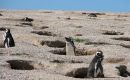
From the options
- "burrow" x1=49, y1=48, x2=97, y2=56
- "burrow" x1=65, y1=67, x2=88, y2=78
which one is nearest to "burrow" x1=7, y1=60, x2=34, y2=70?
"burrow" x1=65, y1=67, x2=88, y2=78

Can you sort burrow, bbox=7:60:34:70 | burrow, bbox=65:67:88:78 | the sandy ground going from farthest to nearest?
burrow, bbox=7:60:34:70, burrow, bbox=65:67:88:78, the sandy ground

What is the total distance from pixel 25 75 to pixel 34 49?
264 inches

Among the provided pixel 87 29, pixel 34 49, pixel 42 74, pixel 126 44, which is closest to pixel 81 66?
pixel 42 74

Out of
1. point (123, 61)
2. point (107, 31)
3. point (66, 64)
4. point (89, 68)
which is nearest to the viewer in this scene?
point (89, 68)

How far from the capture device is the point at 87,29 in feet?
111

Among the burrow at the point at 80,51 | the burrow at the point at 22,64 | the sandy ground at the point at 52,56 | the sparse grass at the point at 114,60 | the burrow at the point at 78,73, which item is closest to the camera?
the sandy ground at the point at 52,56

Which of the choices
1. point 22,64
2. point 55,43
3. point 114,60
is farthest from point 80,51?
point 22,64

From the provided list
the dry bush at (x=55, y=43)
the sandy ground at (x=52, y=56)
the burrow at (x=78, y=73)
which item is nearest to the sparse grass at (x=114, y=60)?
the sandy ground at (x=52, y=56)

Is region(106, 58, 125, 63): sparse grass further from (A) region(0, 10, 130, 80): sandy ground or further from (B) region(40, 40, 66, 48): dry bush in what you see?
(B) region(40, 40, 66, 48): dry bush

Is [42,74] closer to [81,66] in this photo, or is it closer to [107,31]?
[81,66]

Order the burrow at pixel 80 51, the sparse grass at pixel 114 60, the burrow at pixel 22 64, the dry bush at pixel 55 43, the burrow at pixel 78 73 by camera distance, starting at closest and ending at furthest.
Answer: the burrow at pixel 78 73, the burrow at pixel 22 64, the sparse grass at pixel 114 60, the burrow at pixel 80 51, the dry bush at pixel 55 43

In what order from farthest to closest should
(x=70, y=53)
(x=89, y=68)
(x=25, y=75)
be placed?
1. (x=70, y=53)
2. (x=89, y=68)
3. (x=25, y=75)

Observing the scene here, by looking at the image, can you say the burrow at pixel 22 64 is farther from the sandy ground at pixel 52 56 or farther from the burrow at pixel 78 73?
the burrow at pixel 78 73

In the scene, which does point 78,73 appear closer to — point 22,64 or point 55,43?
point 22,64
